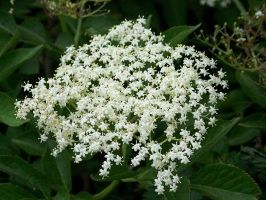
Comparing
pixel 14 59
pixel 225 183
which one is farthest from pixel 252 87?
pixel 14 59

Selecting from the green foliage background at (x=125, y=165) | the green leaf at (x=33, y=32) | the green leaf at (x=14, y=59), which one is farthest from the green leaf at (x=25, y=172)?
the green leaf at (x=33, y=32)

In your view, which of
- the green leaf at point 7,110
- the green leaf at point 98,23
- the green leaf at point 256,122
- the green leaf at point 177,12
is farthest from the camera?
the green leaf at point 177,12

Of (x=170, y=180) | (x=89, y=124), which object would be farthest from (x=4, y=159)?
(x=170, y=180)

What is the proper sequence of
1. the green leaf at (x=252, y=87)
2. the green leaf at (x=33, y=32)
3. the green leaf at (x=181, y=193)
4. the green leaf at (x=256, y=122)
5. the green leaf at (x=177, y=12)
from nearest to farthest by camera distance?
1. the green leaf at (x=181, y=193)
2. the green leaf at (x=256, y=122)
3. the green leaf at (x=252, y=87)
4. the green leaf at (x=33, y=32)
5. the green leaf at (x=177, y=12)

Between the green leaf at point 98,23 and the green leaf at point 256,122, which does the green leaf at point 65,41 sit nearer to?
the green leaf at point 98,23

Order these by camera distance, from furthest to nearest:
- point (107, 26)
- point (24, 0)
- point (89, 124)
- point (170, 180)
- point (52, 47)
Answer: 1. point (24, 0)
2. point (107, 26)
3. point (52, 47)
4. point (89, 124)
5. point (170, 180)

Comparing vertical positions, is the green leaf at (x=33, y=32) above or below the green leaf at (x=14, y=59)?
above

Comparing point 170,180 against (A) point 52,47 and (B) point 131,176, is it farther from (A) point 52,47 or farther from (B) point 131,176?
(A) point 52,47
